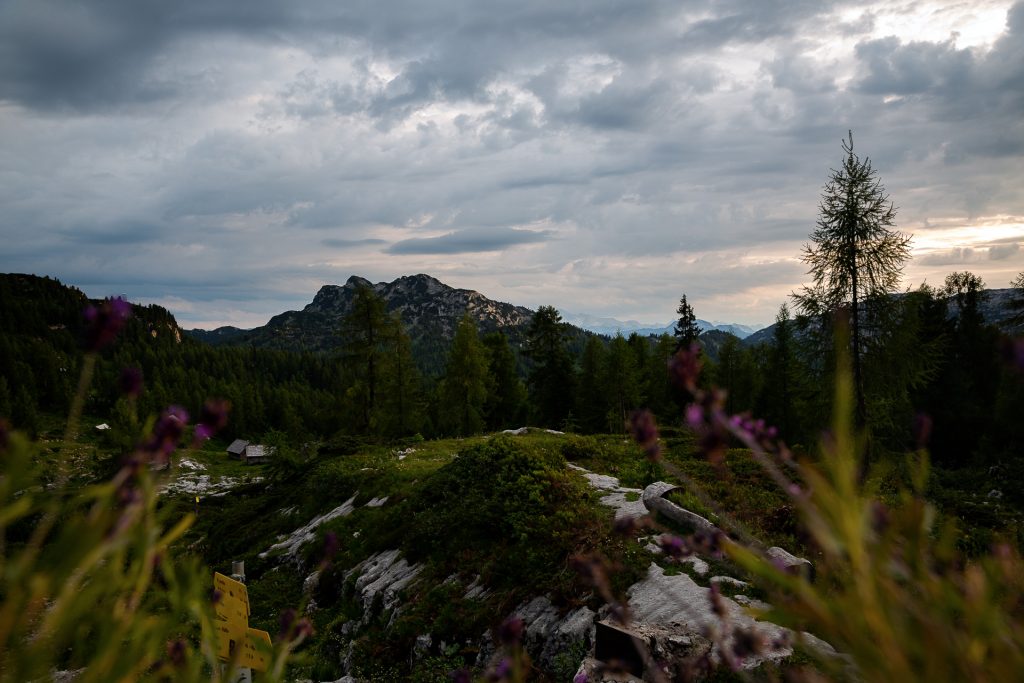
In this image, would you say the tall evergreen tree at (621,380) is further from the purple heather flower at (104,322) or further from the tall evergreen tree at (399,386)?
the purple heather flower at (104,322)

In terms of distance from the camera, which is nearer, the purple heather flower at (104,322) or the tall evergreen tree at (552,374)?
the purple heather flower at (104,322)

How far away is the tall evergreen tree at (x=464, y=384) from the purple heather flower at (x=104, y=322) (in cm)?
3890

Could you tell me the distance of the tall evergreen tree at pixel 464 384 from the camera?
1581 inches

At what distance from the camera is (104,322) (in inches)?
56.3

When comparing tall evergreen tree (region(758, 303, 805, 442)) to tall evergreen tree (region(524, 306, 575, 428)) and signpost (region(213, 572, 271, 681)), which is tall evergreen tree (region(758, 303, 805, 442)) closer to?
tall evergreen tree (region(524, 306, 575, 428))

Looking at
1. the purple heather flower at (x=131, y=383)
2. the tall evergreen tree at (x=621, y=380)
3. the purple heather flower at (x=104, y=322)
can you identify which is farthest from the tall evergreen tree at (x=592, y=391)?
the purple heather flower at (x=104, y=322)

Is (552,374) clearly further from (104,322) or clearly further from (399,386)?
(104,322)

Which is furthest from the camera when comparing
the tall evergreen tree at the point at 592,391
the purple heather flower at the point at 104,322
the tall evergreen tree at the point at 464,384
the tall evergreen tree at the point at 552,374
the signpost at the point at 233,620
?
the tall evergreen tree at the point at 592,391

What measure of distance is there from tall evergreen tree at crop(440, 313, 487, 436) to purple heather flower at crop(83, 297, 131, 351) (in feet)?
128

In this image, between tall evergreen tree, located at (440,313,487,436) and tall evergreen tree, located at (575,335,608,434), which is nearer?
tall evergreen tree, located at (440,313,487,436)

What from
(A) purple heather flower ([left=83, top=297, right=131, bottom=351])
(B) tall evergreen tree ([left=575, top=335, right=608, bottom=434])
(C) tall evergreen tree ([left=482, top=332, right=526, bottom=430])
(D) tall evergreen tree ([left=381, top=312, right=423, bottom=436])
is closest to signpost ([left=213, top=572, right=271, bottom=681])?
(A) purple heather flower ([left=83, top=297, right=131, bottom=351])

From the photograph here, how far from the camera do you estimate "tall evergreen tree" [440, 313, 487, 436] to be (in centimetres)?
4016

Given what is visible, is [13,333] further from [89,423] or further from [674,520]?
[674,520]

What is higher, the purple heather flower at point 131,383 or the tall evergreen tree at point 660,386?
the purple heather flower at point 131,383
